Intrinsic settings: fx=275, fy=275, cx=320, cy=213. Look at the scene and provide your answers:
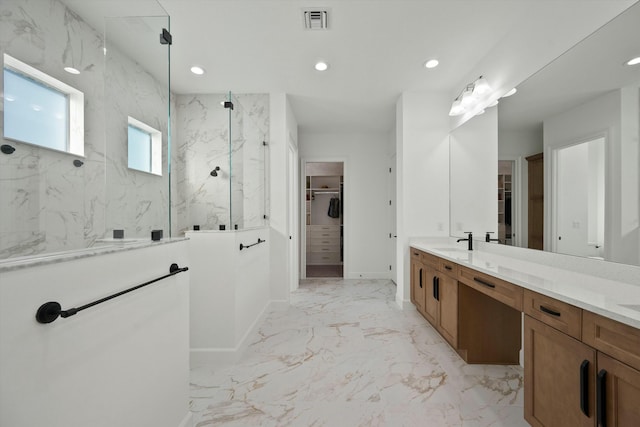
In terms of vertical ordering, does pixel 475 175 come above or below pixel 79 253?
above

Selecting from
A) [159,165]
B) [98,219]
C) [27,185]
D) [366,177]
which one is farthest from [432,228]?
[27,185]

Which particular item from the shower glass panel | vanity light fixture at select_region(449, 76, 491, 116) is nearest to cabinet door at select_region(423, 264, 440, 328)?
vanity light fixture at select_region(449, 76, 491, 116)

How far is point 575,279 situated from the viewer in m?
1.56

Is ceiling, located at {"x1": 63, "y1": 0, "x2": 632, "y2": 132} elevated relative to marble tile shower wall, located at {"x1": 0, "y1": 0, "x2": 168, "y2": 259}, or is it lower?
elevated

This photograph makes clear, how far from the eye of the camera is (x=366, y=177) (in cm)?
515

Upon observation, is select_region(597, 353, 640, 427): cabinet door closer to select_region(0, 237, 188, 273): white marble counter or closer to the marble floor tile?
the marble floor tile

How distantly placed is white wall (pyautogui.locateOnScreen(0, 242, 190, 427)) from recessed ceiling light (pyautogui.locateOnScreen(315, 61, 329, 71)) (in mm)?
2300

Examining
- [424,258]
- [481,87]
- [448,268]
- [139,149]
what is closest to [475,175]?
[481,87]

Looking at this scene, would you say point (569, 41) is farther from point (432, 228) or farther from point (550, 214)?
point (432, 228)

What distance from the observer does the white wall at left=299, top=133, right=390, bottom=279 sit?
5.12 m

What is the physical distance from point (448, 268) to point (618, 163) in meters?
1.32

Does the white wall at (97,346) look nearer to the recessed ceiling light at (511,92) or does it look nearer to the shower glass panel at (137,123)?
the shower glass panel at (137,123)

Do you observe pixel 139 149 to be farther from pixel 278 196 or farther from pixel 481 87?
pixel 481 87

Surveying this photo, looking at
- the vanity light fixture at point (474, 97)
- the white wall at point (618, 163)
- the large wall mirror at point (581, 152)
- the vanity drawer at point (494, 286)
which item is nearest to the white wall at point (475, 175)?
the vanity light fixture at point (474, 97)
